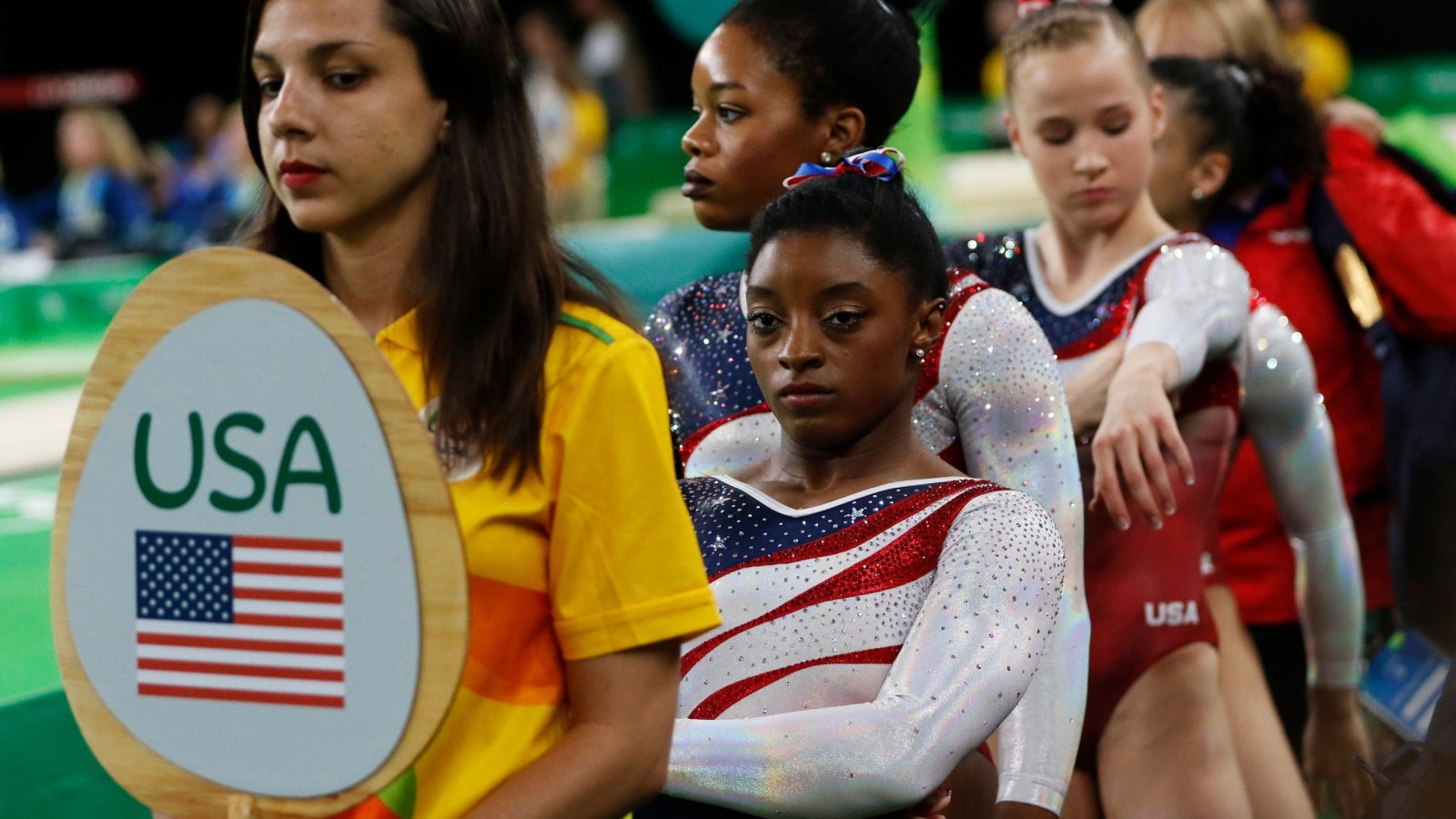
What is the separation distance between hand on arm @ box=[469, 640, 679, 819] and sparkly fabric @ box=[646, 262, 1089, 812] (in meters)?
0.69

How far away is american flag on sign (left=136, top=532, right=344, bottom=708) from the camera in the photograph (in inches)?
43.2

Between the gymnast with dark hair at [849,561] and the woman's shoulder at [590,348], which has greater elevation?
the woman's shoulder at [590,348]

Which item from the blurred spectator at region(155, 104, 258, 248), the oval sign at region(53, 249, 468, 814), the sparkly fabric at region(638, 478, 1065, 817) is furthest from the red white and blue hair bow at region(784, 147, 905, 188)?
the blurred spectator at region(155, 104, 258, 248)

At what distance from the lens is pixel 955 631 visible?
1519 mm

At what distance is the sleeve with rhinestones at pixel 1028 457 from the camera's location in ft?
5.84

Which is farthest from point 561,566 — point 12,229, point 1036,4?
point 12,229

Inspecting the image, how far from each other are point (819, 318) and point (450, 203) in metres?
0.52

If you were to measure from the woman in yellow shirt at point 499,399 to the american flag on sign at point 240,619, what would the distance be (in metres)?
0.10

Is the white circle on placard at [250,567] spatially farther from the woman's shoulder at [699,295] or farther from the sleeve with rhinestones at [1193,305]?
the sleeve with rhinestones at [1193,305]

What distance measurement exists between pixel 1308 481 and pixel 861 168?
102 cm

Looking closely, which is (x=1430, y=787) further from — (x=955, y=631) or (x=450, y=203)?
(x=450, y=203)

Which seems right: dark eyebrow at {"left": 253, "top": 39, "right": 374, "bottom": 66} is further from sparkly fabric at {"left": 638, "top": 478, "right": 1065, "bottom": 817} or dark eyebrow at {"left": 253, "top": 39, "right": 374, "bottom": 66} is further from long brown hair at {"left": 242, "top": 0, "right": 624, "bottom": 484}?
sparkly fabric at {"left": 638, "top": 478, "right": 1065, "bottom": 817}

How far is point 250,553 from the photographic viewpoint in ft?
3.65

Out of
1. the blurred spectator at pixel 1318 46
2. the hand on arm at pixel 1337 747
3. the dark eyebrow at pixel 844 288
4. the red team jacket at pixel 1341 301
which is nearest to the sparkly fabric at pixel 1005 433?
the dark eyebrow at pixel 844 288
